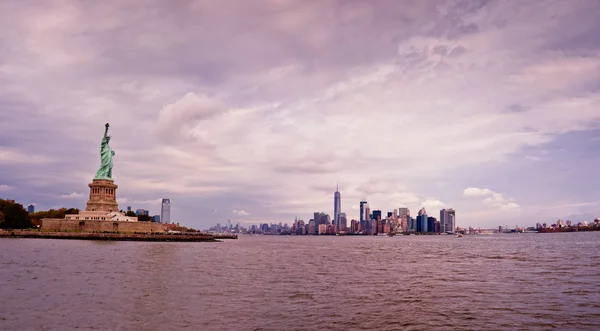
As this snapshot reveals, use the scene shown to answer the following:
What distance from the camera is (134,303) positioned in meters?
33.5

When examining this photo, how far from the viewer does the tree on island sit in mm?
148875

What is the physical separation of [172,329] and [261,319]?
5.47 meters

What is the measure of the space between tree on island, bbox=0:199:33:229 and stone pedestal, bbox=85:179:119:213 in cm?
2132

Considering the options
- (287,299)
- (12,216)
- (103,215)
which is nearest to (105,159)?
(103,215)

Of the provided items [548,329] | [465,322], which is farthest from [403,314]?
[548,329]

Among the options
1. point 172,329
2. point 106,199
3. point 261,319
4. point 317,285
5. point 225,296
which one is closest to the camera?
point 172,329

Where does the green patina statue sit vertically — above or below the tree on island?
above

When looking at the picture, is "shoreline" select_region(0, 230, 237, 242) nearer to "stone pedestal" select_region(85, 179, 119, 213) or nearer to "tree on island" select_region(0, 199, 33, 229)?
"tree on island" select_region(0, 199, 33, 229)

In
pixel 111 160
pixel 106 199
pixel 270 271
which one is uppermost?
pixel 111 160

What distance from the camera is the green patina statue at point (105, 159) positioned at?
162m

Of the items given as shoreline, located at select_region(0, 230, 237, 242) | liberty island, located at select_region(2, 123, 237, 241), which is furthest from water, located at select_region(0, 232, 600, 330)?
liberty island, located at select_region(2, 123, 237, 241)

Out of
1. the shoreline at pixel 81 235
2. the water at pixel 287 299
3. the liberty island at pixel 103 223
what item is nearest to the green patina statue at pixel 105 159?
the liberty island at pixel 103 223

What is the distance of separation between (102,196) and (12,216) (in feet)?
89.0

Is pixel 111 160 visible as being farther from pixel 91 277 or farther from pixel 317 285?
pixel 317 285
